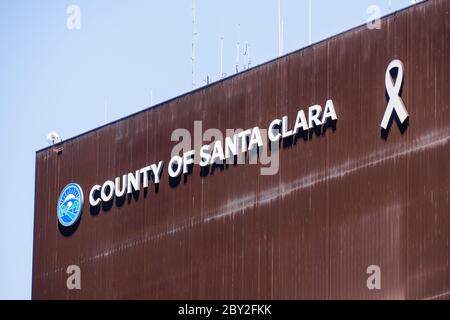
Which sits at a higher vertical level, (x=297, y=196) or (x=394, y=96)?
(x=394, y=96)

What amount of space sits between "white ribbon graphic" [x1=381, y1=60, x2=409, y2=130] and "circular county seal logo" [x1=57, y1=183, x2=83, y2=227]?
72.5 ft

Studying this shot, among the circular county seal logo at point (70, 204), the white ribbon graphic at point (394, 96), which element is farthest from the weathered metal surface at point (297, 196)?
the circular county seal logo at point (70, 204)

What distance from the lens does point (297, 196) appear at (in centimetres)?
8006

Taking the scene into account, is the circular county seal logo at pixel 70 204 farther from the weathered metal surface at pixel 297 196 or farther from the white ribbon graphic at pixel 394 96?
the white ribbon graphic at pixel 394 96

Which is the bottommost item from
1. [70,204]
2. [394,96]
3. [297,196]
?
[297,196]

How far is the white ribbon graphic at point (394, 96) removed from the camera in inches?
2970

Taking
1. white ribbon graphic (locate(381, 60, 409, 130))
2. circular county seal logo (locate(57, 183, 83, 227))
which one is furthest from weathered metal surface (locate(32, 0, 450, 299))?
circular county seal logo (locate(57, 183, 83, 227))

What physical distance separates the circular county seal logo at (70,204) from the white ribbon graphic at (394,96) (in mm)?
22092

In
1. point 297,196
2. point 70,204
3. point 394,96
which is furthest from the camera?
point 70,204

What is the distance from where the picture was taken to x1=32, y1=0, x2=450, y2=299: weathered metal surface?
74312mm

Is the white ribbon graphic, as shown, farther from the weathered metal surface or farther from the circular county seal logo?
the circular county seal logo

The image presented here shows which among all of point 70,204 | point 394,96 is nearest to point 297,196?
point 394,96

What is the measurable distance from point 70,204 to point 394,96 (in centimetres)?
2369

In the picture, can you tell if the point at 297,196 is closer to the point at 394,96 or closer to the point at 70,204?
the point at 394,96
